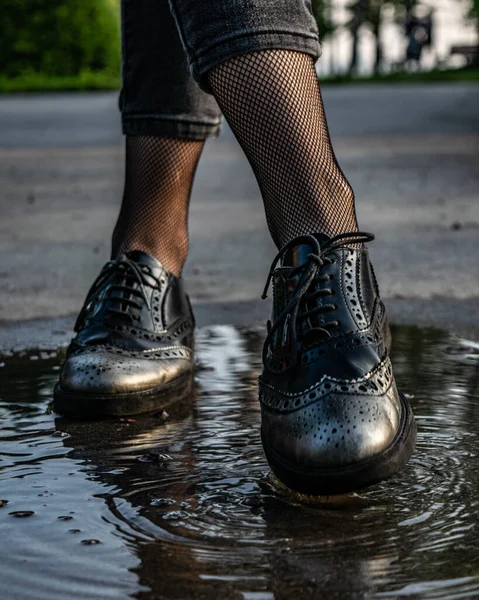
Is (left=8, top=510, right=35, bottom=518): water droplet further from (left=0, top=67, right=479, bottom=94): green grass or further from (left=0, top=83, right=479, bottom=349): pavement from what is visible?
(left=0, top=67, right=479, bottom=94): green grass

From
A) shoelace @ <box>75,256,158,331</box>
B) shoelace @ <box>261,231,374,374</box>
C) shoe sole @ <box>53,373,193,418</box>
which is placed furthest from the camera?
shoelace @ <box>75,256,158,331</box>

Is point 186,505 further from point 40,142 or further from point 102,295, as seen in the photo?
point 40,142

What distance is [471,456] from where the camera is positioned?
2086mm

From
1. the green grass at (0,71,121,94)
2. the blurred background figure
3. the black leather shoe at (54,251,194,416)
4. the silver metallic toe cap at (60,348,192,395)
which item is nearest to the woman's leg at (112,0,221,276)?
the black leather shoe at (54,251,194,416)

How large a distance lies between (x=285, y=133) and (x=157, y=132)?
2.55ft

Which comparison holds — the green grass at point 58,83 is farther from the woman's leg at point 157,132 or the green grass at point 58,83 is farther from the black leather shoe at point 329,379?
the black leather shoe at point 329,379

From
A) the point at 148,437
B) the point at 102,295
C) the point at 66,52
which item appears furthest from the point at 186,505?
the point at 66,52

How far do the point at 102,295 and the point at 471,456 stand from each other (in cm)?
95

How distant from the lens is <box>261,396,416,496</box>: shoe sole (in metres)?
1.81

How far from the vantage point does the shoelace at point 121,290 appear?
101 inches

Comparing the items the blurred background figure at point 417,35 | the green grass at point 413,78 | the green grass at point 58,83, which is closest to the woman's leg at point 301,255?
the green grass at point 413,78

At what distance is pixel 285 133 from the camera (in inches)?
82.3

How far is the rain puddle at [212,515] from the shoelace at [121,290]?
250 millimetres

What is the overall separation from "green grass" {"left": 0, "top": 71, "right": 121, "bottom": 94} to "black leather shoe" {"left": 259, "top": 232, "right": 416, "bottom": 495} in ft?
70.7
